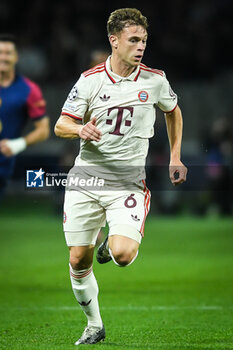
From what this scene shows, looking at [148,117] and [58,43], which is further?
[58,43]

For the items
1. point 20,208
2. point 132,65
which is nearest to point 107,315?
point 132,65

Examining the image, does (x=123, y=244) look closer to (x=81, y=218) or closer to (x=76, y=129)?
(x=81, y=218)

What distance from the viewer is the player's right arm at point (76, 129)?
5.71 metres

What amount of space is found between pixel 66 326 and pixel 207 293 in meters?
2.48

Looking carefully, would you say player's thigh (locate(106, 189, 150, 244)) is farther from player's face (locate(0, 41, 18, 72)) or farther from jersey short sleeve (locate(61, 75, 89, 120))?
player's face (locate(0, 41, 18, 72))

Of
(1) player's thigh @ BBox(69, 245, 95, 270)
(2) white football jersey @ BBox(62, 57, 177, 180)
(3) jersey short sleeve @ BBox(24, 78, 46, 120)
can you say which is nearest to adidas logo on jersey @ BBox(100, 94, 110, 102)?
(2) white football jersey @ BBox(62, 57, 177, 180)

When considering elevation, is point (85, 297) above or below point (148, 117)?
below

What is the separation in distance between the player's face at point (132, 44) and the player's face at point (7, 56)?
2946 millimetres

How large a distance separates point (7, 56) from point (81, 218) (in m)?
3.28

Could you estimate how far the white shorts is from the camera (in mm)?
6180

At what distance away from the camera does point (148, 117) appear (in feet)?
21.0

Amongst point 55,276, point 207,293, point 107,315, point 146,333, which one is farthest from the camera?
point 55,276

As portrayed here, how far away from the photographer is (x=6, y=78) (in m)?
9.09

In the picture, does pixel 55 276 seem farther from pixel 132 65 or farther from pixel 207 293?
pixel 132 65
